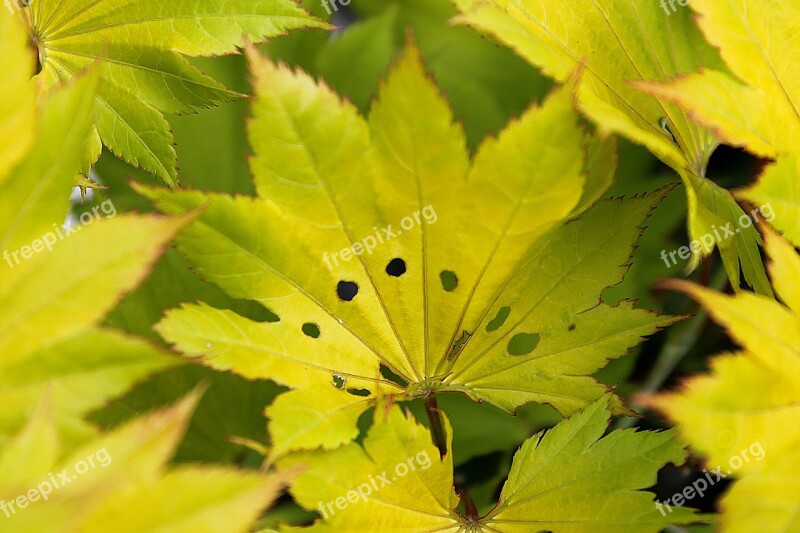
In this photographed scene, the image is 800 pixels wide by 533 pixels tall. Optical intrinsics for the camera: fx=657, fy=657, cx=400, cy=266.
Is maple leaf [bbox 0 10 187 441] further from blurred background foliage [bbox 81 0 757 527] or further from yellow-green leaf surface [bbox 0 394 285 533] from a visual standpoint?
blurred background foliage [bbox 81 0 757 527]

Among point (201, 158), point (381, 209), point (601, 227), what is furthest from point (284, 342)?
point (201, 158)

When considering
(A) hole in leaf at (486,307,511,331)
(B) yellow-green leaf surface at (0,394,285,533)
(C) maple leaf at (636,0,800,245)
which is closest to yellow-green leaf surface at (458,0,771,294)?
(C) maple leaf at (636,0,800,245)

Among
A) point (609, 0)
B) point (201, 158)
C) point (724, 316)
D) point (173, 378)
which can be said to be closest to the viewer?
point (724, 316)

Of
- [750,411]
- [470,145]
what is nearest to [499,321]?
[750,411]

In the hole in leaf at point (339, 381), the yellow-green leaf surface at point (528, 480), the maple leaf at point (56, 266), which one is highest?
the maple leaf at point (56, 266)

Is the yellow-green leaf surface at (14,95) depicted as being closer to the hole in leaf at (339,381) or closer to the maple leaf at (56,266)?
the maple leaf at (56,266)

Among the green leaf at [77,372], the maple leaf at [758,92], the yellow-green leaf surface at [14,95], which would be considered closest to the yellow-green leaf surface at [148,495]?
the green leaf at [77,372]

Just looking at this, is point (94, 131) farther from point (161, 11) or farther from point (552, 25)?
point (552, 25)
